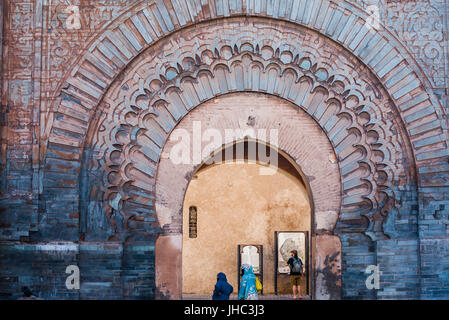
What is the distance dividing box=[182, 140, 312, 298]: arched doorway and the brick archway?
445 cm

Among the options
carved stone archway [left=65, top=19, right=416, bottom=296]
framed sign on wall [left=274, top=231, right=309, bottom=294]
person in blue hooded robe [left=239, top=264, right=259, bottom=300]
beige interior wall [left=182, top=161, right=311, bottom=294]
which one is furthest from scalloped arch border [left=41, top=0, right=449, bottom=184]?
beige interior wall [left=182, top=161, right=311, bottom=294]

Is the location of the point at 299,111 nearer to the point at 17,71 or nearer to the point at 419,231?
the point at 419,231

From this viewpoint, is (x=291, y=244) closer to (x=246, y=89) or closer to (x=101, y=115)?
(x=246, y=89)

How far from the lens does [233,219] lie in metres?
11.5

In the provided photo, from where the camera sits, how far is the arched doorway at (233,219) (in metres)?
11.3

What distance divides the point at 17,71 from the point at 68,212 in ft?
5.81

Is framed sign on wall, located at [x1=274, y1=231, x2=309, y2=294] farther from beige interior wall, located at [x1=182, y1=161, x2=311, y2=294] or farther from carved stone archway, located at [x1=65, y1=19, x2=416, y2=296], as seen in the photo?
carved stone archway, located at [x1=65, y1=19, x2=416, y2=296]

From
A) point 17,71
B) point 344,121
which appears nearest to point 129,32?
point 17,71

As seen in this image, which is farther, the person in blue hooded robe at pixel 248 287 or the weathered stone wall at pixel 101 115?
the weathered stone wall at pixel 101 115

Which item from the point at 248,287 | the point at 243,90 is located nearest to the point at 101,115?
the point at 243,90

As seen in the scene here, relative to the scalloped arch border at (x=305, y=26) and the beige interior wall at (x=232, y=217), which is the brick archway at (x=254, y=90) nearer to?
the scalloped arch border at (x=305, y=26)

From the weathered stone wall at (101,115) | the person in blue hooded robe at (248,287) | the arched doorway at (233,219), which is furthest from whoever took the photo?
the arched doorway at (233,219)

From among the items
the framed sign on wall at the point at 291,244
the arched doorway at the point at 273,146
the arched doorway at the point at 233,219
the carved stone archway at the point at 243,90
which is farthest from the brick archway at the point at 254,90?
the arched doorway at the point at 233,219

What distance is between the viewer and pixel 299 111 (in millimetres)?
6992
